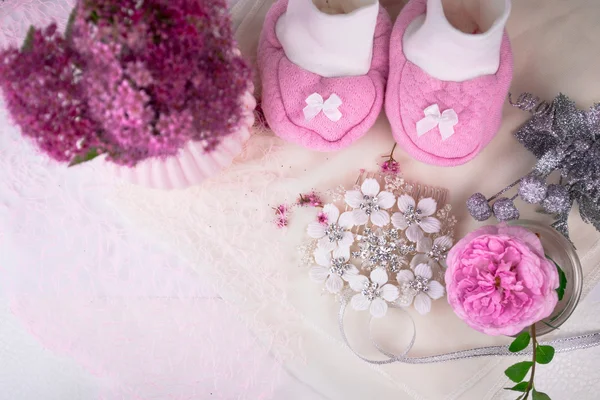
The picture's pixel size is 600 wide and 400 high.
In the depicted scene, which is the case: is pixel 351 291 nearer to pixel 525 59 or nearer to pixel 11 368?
pixel 525 59

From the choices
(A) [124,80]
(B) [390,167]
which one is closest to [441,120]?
(B) [390,167]

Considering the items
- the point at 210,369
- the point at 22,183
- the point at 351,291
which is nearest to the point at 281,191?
the point at 351,291

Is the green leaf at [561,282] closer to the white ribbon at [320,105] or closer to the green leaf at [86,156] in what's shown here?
the white ribbon at [320,105]

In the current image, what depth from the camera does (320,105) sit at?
0.92m

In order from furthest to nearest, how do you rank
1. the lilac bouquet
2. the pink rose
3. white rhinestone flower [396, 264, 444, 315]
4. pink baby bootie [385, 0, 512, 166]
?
white rhinestone flower [396, 264, 444, 315] → pink baby bootie [385, 0, 512, 166] → the pink rose → the lilac bouquet

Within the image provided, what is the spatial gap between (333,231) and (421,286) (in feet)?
0.67

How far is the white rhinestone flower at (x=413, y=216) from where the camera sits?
100cm

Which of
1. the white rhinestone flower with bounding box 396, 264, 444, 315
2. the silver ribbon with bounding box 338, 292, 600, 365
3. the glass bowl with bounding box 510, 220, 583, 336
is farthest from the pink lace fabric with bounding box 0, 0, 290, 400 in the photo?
the glass bowl with bounding box 510, 220, 583, 336

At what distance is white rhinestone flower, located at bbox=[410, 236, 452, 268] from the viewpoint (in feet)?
3.28

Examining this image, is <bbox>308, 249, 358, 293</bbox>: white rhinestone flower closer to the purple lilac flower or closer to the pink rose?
the pink rose

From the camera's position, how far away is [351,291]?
3.37ft

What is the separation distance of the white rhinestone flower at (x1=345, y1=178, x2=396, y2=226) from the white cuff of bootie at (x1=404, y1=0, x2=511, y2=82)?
0.25 meters

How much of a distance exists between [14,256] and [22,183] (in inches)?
6.0

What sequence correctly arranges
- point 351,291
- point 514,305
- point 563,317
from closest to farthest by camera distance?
point 514,305 → point 563,317 → point 351,291
